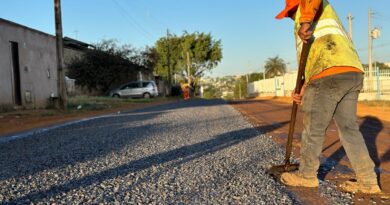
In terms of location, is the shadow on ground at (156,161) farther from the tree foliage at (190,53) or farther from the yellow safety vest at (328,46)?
the tree foliage at (190,53)

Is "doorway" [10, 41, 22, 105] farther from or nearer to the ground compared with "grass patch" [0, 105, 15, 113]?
farther from the ground

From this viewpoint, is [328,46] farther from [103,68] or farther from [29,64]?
[103,68]

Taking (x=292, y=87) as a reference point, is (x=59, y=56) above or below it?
above

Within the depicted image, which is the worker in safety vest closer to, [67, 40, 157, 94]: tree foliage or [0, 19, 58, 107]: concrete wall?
[0, 19, 58, 107]: concrete wall

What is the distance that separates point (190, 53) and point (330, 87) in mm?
70305

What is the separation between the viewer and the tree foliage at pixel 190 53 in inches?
2896

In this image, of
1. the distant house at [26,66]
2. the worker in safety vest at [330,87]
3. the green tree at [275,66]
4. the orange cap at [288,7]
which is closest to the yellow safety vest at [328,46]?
the worker in safety vest at [330,87]

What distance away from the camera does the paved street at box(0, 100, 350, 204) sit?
396 cm

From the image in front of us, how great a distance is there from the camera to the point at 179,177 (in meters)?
4.75

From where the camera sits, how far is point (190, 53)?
73875mm

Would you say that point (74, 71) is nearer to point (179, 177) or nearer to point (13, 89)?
point (13, 89)

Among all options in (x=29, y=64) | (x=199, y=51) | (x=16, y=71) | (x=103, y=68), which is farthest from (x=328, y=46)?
(x=199, y=51)

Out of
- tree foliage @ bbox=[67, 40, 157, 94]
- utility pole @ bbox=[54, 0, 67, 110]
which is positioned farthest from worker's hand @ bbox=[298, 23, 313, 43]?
tree foliage @ bbox=[67, 40, 157, 94]

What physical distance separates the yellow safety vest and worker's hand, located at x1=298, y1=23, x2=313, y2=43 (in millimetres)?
144
